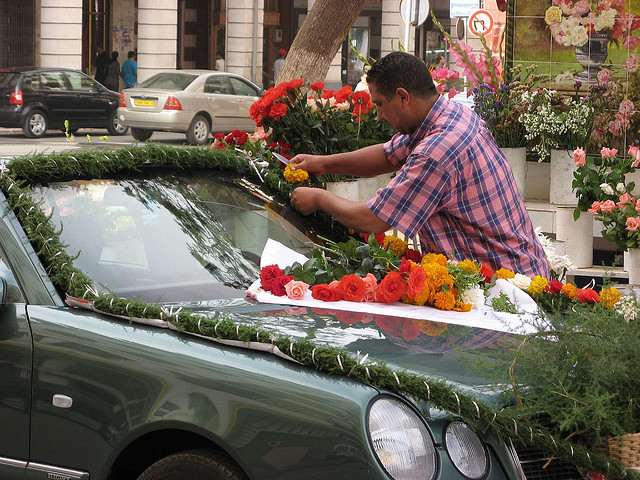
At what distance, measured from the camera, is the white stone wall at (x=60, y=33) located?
32.6 meters

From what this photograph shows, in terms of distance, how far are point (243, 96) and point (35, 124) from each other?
523 cm

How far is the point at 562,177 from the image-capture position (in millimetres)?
7844

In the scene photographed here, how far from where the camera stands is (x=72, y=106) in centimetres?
2583

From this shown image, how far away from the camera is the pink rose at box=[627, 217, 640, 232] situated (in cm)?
657

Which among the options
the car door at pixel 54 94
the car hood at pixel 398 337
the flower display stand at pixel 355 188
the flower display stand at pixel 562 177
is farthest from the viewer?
the car door at pixel 54 94

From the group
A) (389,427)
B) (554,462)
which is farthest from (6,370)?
(554,462)

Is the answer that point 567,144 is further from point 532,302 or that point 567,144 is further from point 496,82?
point 532,302

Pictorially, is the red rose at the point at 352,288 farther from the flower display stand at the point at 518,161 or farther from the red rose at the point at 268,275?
the flower display stand at the point at 518,161

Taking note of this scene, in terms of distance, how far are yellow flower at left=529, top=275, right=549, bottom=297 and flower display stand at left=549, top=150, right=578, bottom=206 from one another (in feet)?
12.3

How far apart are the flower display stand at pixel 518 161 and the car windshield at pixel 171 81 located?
1850cm

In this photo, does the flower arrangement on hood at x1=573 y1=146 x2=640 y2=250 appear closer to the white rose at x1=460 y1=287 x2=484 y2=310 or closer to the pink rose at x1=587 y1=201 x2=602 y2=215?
the pink rose at x1=587 y1=201 x2=602 y2=215

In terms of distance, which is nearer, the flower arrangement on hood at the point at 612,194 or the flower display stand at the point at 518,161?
the flower arrangement on hood at the point at 612,194

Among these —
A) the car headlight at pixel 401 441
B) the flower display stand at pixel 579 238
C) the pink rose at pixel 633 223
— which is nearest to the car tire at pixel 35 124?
the flower display stand at pixel 579 238

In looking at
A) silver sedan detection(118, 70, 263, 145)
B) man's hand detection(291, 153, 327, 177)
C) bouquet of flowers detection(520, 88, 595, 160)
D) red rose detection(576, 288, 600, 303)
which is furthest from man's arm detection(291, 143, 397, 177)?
silver sedan detection(118, 70, 263, 145)
